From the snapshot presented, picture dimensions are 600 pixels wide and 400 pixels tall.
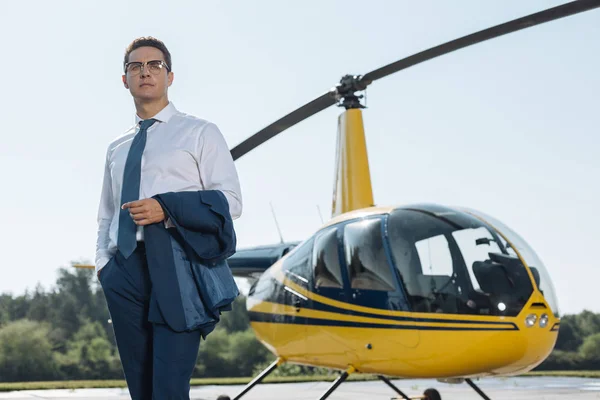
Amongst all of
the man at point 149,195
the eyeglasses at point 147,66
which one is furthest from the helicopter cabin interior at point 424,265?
the eyeglasses at point 147,66

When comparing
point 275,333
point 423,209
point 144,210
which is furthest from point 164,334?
point 275,333

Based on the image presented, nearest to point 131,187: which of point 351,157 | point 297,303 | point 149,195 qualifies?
point 149,195

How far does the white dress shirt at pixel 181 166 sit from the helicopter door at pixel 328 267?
3.51 metres

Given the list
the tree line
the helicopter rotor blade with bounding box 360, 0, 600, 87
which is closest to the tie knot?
the helicopter rotor blade with bounding box 360, 0, 600, 87

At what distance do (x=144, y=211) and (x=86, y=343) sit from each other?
67.3 ft

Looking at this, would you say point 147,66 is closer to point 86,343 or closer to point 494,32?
point 494,32

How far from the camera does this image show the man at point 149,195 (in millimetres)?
1889

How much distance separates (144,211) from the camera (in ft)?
5.99

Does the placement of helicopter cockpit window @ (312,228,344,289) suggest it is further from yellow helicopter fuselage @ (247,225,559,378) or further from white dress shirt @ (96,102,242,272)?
white dress shirt @ (96,102,242,272)

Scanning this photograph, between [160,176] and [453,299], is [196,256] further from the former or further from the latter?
[453,299]

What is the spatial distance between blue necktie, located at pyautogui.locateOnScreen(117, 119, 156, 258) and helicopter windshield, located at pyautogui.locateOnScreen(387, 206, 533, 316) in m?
3.26

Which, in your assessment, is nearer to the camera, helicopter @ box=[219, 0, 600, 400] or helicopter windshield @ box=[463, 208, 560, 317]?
helicopter @ box=[219, 0, 600, 400]

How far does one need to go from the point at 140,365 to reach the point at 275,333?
4.38 metres

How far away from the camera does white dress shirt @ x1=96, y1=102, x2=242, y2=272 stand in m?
2.02
